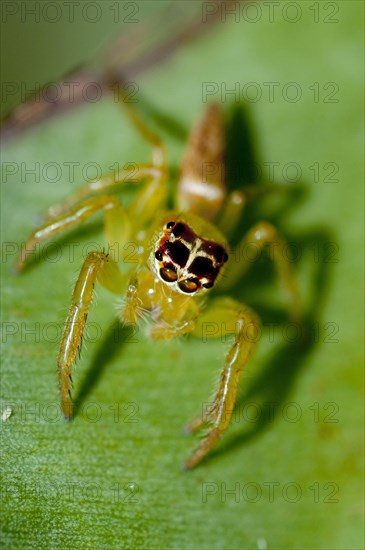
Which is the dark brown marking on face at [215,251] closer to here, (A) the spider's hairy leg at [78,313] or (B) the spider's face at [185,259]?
(B) the spider's face at [185,259]

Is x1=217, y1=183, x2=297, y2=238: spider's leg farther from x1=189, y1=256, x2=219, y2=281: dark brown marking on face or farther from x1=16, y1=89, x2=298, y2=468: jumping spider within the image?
x1=189, y1=256, x2=219, y2=281: dark brown marking on face

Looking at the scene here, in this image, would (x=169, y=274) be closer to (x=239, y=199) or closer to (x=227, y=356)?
(x=227, y=356)

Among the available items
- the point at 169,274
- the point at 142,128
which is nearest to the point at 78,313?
the point at 169,274

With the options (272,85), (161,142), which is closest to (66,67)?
(161,142)

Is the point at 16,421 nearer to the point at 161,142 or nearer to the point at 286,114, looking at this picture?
the point at 161,142

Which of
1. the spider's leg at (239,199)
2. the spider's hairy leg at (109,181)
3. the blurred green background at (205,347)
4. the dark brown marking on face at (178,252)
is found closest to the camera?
the blurred green background at (205,347)

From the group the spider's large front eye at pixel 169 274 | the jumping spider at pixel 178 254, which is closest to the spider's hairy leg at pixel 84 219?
the jumping spider at pixel 178 254

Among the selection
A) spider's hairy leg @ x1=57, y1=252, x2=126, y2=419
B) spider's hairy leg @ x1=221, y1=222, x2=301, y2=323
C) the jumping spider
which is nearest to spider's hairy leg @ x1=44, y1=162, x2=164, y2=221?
the jumping spider
